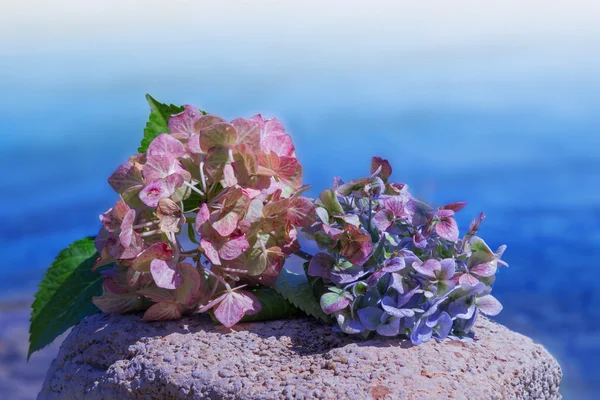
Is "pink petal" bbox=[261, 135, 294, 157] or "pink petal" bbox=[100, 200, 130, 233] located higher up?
"pink petal" bbox=[261, 135, 294, 157]

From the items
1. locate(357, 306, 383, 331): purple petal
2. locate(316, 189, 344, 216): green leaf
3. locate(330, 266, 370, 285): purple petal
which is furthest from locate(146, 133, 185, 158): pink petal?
locate(357, 306, 383, 331): purple petal

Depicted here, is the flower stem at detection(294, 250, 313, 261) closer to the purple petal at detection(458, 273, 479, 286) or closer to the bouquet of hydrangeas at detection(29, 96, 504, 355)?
the bouquet of hydrangeas at detection(29, 96, 504, 355)

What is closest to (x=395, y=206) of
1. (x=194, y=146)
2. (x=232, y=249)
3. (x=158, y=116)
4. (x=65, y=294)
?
(x=232, y=249)

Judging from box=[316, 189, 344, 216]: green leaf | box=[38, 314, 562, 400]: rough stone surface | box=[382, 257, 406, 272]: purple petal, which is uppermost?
box=[316, 189, 344, 216]: green leaf

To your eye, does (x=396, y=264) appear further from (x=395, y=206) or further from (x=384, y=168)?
(x=384, y=168)

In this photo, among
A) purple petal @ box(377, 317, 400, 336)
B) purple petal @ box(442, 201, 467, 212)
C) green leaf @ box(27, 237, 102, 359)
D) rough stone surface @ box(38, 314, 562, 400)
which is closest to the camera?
rough stone surface @ box(38, 314, 562, 400)

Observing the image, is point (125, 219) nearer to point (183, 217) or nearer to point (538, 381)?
point (183, 217)
